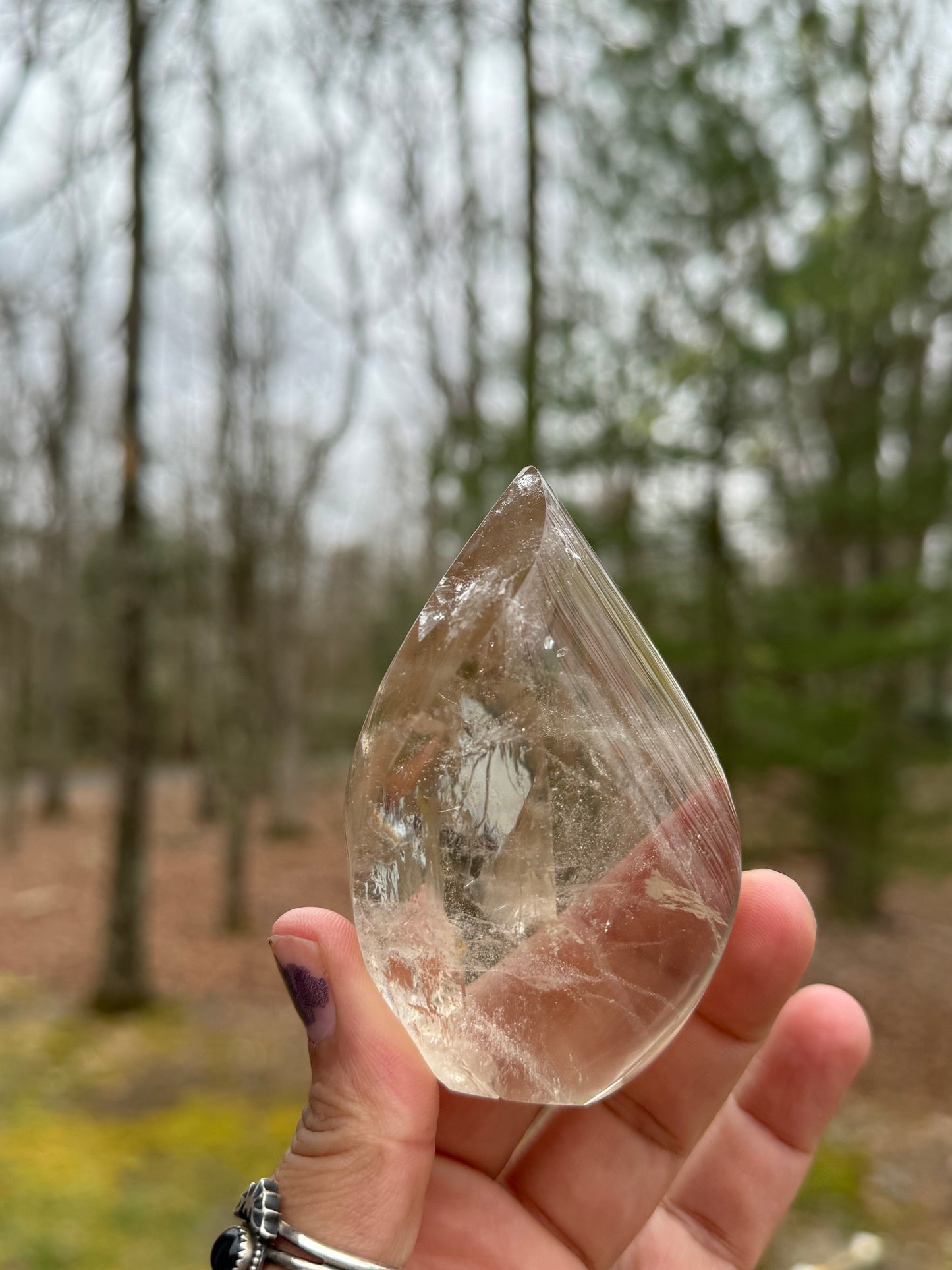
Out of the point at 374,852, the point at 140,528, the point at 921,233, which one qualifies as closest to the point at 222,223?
the point at 140,528

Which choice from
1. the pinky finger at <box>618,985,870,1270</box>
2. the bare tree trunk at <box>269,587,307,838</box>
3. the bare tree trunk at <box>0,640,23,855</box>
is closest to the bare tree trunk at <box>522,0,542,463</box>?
the pinky finger at <box>618,985,870,1270</box>

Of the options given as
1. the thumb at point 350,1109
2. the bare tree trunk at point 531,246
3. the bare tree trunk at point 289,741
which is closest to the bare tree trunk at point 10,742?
the bare tree trunk at point 289,741

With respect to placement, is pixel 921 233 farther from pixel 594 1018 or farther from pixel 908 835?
pixel 594 1018

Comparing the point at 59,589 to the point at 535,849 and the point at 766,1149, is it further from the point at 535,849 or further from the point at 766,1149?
the point at 535,849

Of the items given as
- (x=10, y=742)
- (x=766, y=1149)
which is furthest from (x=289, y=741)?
(x=766, y=1149)

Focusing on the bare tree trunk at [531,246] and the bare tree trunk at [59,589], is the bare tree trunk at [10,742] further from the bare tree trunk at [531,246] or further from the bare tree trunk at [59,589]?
the bare tree trunk at [531,246]

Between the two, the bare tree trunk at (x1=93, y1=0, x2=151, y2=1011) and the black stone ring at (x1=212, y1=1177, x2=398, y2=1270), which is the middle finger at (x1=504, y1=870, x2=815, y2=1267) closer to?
the black stone ring at (x1=212, y1=1177, x2=398, y2=1270)
